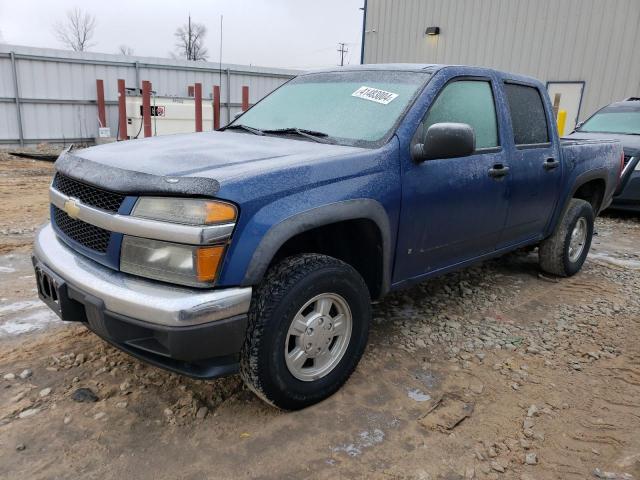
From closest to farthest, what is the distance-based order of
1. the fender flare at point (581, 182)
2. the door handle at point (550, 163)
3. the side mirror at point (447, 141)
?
the side mirror at point (447, 141) → the door handle at point (550, 163) → the fender flare at point (581, 182)

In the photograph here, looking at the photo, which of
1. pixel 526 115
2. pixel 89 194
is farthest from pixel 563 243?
pixel 89 194

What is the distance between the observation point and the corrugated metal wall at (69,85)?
13273mm

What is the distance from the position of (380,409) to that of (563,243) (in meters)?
2.88

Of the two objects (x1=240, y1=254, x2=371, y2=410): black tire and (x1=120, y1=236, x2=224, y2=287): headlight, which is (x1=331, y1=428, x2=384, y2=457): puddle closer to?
(x1=240, y1=254, x2=371, y2=410): black tire

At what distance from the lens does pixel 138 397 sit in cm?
275

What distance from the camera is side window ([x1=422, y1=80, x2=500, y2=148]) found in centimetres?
325

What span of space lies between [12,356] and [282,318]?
Result: 1.81 m

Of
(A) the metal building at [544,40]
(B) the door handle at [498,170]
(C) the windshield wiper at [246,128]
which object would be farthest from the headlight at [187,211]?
(A) the metal building at [544,40]

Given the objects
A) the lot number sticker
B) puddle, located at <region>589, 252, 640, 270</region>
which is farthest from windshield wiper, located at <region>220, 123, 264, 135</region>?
puddle, located at <region>589, 252, 640, 270</region>

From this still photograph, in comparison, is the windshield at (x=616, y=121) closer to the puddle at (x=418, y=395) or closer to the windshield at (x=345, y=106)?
the windshield at (x=345, y=106)

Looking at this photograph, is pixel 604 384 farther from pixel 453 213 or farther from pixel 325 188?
pixel 325 188

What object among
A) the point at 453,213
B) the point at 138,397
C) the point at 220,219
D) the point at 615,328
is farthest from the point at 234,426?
the point at 615,328

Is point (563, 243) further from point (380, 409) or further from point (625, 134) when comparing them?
point (625, 134)

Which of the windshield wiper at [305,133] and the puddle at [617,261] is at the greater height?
the windshield wiper at [305,133]
